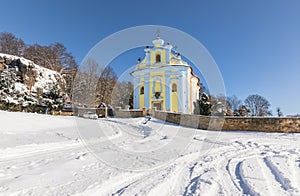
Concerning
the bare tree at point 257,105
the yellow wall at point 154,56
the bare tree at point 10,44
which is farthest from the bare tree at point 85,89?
the bare tree at point 257,105

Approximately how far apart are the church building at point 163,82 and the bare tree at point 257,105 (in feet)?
68.7

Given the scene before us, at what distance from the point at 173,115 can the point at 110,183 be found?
1154cm

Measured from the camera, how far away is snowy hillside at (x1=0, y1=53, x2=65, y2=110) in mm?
16797

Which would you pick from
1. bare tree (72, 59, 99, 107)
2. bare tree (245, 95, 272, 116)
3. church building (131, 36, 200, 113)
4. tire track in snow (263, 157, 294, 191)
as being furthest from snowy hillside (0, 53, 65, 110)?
bare tree (245, 95, 272, 116)

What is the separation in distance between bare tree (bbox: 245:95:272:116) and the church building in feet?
68.7

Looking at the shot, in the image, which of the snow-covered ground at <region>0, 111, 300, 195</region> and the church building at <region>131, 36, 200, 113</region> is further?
the church building at <region>131, 36, 200, 113</region>

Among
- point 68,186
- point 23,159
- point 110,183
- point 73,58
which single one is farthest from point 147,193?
point 73,58

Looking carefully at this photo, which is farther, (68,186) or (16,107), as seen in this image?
(16,107)

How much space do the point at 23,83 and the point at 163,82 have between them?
21302mm

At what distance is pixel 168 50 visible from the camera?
80.8 feet

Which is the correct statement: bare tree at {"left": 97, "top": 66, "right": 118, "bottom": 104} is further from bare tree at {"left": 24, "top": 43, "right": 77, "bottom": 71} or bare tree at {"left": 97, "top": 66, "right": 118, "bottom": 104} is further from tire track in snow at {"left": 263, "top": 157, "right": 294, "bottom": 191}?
tire track in snow at {"left": 263, "top": 157, "right": 294, "bottom": 191}

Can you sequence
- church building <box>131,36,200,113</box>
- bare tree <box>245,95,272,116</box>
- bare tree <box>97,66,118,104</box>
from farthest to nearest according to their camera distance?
bare tree <box>245,95,272,116</box> < bare tree <box>97,66,118,104</box> < church building <box>131,36,200,113</box>

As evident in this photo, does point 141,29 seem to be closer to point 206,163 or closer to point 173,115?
point 173,115

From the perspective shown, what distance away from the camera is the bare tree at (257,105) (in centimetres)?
3553
